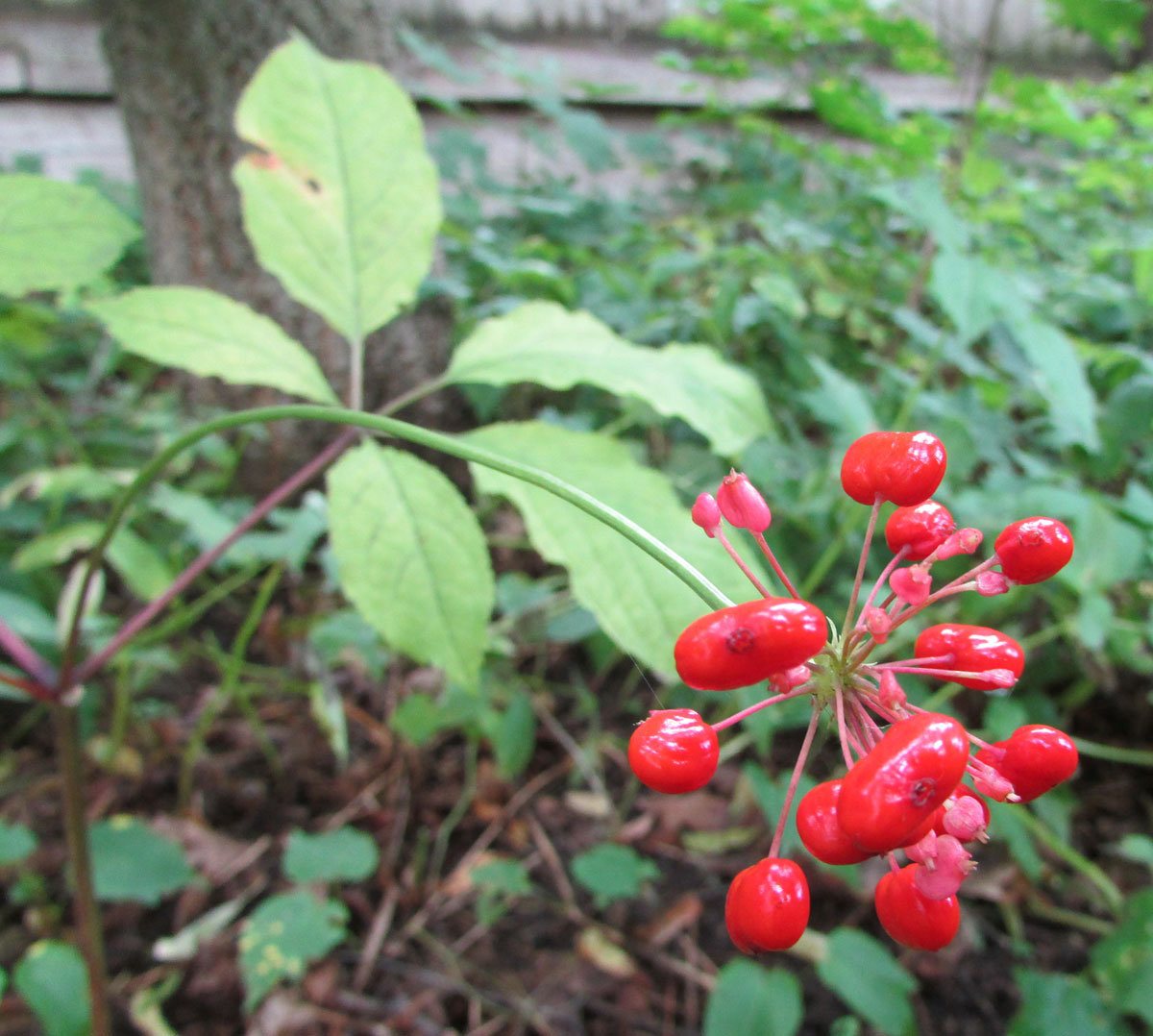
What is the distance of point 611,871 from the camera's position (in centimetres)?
131

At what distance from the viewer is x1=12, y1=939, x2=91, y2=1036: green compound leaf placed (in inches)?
39.2

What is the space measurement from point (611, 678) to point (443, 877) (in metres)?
0.56

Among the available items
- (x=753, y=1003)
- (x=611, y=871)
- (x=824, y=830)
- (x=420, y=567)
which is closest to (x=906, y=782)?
(x=824, y=830)

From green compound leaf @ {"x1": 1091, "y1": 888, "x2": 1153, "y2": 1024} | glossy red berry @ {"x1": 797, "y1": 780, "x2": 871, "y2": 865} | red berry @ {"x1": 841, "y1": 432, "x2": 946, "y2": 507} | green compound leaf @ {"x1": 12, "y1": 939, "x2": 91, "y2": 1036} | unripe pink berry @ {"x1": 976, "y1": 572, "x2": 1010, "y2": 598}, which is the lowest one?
green compound leaf @ {"x1": 1091, "y1": 888, "x2": 1153, "y2": 1024}

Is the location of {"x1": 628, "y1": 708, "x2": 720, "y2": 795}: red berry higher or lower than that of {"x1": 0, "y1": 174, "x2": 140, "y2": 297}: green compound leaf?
lower

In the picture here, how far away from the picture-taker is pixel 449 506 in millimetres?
844

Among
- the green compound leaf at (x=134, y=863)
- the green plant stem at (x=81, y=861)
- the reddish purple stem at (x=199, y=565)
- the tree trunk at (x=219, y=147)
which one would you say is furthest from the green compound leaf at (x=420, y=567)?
the tree trunk at (x=219, y=147)

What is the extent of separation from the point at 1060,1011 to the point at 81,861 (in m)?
1.35

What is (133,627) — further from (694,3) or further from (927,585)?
(694,3)

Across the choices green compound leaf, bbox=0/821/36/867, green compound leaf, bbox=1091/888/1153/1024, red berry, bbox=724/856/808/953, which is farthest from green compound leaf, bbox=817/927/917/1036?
green compound leaf, bbox=0/821/36/867

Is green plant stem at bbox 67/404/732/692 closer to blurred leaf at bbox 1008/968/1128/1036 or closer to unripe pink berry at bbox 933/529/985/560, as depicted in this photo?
unripe pink berry at bbox 933/529/985/560

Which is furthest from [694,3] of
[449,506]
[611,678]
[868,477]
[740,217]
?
[868,477]


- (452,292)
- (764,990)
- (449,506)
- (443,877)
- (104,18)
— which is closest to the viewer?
(449,506)

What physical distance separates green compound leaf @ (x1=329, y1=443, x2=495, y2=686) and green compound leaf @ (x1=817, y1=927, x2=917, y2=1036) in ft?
2.51
